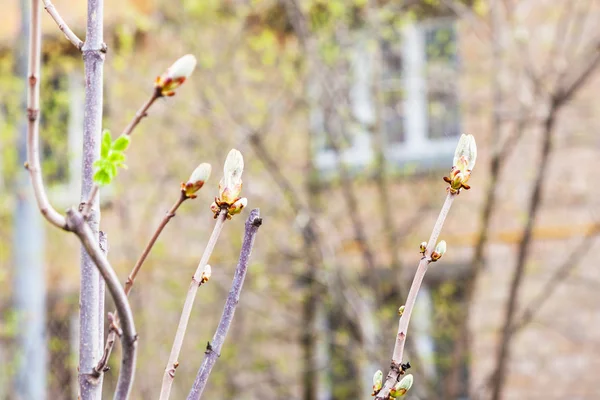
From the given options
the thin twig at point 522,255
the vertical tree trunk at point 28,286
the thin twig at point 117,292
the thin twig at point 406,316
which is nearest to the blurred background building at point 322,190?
the vertical tree trunk at point 28,286

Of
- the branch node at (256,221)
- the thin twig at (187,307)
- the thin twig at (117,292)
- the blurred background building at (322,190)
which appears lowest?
the thin twig at (117,292)

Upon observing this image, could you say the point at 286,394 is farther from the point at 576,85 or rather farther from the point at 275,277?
the point at 576,85

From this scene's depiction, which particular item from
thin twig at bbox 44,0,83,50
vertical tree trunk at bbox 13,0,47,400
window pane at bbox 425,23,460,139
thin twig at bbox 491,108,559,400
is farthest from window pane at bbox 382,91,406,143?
thin twig at bbox 44,0,83,50

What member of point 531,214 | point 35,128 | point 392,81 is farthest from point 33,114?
point 392,81

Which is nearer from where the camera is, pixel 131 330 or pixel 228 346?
pixel 131 330

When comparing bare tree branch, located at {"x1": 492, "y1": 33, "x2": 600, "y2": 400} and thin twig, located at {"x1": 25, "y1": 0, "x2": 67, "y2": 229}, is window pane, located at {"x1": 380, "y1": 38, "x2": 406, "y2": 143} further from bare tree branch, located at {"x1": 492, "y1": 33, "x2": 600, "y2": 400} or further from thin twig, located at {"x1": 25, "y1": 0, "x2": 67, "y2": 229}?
thin twig, located at {"x1": 25, "y1": 0, "x2": 67, "y2": 229}

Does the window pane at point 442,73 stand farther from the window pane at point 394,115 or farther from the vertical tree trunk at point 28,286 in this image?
the vertical tree trunk at point 28,286

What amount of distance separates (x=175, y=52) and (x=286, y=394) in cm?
337

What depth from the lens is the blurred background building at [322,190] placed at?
20.9ft

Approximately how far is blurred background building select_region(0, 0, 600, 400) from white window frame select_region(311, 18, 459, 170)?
0.10 ft

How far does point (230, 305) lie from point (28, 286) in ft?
16.5

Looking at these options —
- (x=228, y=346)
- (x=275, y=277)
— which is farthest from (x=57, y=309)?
(x=275, y=277)

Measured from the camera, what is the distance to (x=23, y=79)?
6.41m

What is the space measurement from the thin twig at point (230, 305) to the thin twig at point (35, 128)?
34 cm
